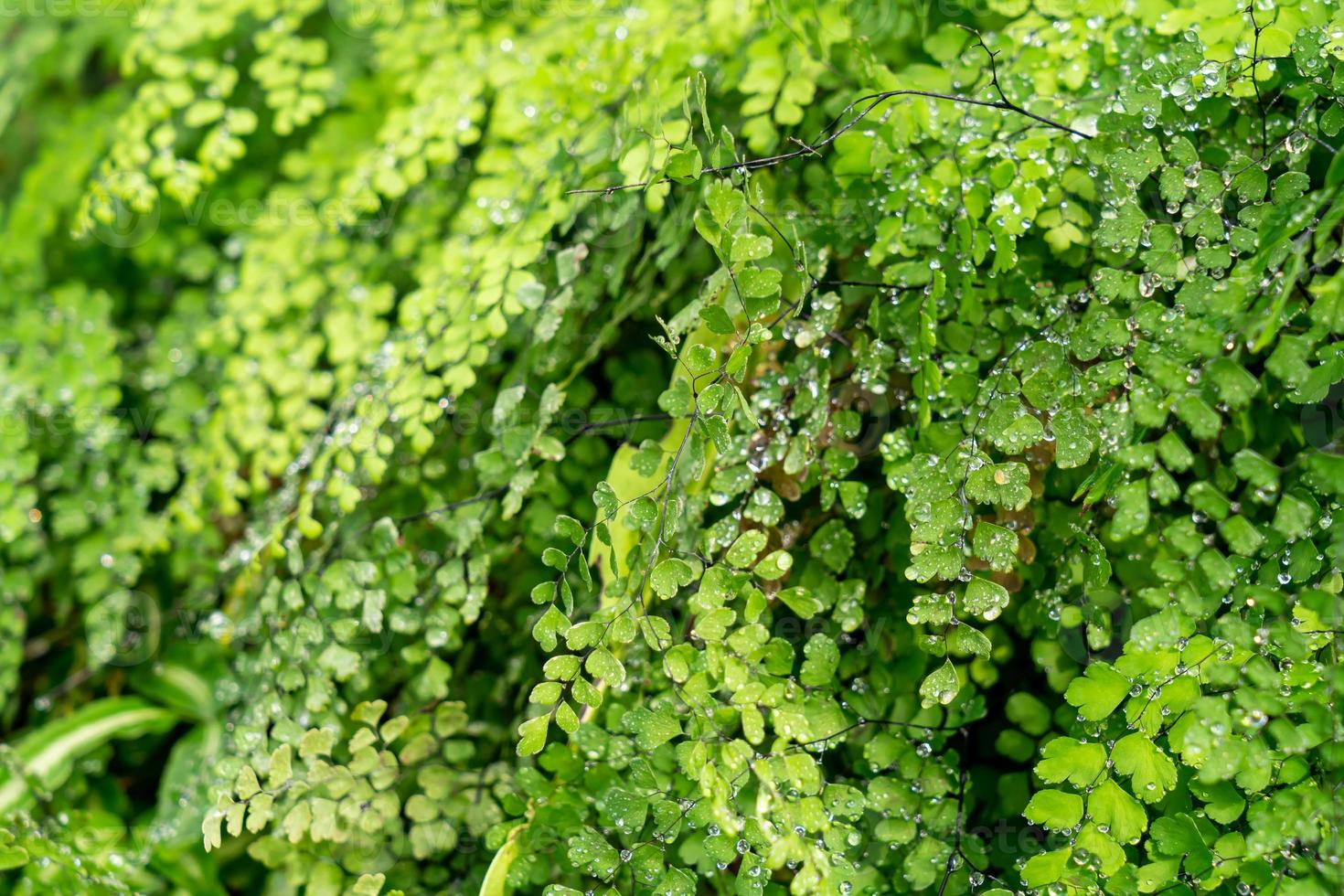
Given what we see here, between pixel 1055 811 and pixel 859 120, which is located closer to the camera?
pixel 1055 811

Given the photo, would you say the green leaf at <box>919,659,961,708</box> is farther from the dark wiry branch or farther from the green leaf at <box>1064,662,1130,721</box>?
the dark wiry branch

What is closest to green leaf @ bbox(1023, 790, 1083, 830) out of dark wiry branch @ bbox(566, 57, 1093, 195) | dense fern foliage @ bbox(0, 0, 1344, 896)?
dense fern foliage @ bbox(0, 0, 1344, 896)

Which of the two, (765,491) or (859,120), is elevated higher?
(859,120)

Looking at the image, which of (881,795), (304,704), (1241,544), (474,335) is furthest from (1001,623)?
(304,704)

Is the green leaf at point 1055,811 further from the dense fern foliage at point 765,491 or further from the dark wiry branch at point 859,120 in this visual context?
the dark wiry branch at point 859,120

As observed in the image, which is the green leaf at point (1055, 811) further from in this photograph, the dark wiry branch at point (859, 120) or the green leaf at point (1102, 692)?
the dark wiry branch at point (859, 120)

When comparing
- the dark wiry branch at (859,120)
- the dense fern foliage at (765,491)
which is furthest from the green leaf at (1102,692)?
the dark wiry branch at (859,120)

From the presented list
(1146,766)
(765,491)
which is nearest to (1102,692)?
(1146,766)

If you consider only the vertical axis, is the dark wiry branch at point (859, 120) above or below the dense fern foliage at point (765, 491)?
above

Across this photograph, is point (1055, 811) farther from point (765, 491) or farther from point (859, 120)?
point (859, 120)

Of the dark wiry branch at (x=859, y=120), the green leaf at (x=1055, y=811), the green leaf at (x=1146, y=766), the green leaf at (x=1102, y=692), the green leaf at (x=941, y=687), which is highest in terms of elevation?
the dark wiry branch at (x=859, y=120)

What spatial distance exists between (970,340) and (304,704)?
91 cm

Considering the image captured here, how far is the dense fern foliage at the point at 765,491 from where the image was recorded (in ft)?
2.69

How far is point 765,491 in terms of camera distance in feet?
3.20
